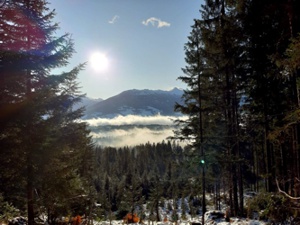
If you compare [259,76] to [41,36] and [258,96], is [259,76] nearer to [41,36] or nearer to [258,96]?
[258,96]

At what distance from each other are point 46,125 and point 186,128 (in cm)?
1285

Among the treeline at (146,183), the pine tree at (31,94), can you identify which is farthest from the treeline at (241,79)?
the pine tree at (31,94)

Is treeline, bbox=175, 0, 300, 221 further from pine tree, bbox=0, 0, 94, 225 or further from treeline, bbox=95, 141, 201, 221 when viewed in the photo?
pine tree, bbox=0, 0, 94, 225

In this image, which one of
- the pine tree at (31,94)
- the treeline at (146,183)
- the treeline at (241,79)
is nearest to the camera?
the pine tree at (31,94)

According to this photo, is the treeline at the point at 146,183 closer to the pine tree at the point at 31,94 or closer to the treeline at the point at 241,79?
the treeline at the point at 241,79

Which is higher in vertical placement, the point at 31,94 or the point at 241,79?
the point at 241,79

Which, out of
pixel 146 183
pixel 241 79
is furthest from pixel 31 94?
pixel 146 183

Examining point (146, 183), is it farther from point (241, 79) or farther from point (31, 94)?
point (31, 94)

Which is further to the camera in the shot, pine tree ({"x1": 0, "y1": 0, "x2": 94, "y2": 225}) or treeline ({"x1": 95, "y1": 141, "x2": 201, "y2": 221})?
treeline ({"x1": 95, "y1": 141, "x2": 201, "y2": 221})

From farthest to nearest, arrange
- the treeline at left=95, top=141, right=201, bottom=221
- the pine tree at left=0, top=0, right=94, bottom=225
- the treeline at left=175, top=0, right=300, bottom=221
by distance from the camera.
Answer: the treeline at left=95, top=141, right=201, bottom=221
the treeline at left=175, top=0, right=300, bottom=221
the pine tree at left=0, top=0, right=94, bottom=225

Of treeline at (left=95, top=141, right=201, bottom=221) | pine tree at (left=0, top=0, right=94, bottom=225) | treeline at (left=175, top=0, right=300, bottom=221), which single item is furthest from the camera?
treeline at (left=95, top=141, right=201, bottom=221)

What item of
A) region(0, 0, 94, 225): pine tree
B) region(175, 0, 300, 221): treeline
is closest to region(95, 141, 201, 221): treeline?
region(175, 0, 300, 221): treeline

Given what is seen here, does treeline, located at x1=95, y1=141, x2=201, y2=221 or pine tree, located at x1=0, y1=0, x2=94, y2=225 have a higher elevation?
pine tree, located at x1=0, y1=0, x2=94, y2=225

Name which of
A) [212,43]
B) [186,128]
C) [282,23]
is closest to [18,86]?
[282,23]
